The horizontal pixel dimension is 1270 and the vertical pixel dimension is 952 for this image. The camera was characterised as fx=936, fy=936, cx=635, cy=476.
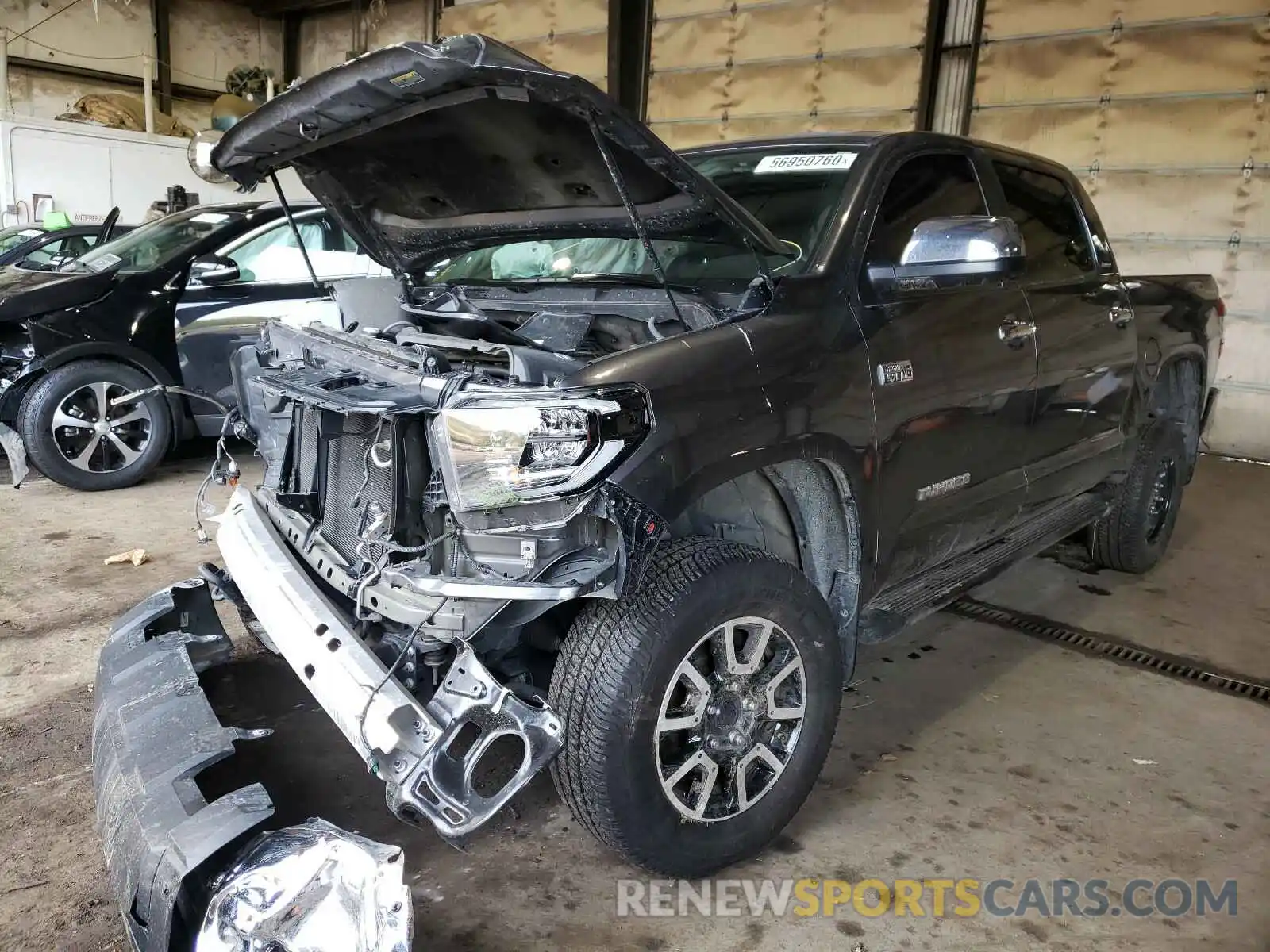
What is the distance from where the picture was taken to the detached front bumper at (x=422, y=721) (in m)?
1.75

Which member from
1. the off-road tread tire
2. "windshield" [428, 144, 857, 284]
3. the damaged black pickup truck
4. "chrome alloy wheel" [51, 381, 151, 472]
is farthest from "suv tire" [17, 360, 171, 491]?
the off-road tread tire

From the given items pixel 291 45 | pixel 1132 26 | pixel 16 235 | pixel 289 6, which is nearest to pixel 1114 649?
pixel 1132 26

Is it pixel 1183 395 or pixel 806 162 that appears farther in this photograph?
pixel 1183 395

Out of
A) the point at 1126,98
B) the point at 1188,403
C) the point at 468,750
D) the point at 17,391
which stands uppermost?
the point at 1126,98

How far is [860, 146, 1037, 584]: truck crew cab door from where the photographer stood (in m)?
2.48

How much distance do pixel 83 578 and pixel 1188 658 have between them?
4499 mm

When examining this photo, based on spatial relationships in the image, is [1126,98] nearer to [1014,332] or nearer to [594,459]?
[1014,332]

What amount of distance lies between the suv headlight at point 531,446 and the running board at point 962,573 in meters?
1.10

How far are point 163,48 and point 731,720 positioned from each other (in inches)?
621

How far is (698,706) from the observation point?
2.07 metres

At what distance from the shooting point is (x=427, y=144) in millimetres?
2457

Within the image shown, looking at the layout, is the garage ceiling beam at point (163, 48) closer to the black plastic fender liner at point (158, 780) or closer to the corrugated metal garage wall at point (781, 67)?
the corrugated metal garage wall at point (781, 67)

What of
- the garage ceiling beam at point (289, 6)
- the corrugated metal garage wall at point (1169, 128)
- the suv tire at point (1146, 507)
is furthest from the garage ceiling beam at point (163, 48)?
the suv tire at point (1146, 507)

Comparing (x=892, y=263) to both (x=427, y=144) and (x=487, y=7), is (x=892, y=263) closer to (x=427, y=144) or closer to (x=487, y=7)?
(x=427, y=144)
